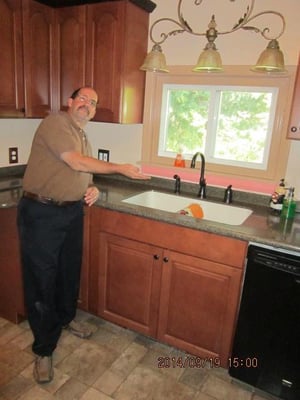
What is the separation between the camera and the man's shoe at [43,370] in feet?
5.78

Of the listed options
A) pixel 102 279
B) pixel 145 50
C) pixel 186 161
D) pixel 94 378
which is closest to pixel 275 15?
pixel 145 50

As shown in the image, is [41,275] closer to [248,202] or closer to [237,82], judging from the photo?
[248,202]

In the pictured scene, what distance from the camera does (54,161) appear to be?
5.35 feet

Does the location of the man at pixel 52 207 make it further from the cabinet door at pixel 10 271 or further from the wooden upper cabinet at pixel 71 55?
the wooden upper cabinet at pixel 71 55

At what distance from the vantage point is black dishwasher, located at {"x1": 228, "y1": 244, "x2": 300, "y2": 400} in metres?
1.56

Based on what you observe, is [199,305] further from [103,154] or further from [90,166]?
[103,154]

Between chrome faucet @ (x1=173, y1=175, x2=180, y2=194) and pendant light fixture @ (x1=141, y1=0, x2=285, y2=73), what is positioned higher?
pendant light fixture @ (x1=141, y1=0, x2=285, y2=73)

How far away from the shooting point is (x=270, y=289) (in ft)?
5.25

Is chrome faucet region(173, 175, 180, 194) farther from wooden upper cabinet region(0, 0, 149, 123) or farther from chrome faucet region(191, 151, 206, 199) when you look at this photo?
wooden upper cabinet region(0, 0, 149, 123)

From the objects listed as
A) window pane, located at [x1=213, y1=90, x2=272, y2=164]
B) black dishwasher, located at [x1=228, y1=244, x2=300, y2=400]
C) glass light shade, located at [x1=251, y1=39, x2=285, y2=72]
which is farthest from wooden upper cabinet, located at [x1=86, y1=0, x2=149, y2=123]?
black dishwasher, located at [x1=228, y1=244, x2=300, y2=400]

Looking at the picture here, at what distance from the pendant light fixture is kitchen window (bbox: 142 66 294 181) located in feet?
0.65

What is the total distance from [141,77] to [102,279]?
1.44 m

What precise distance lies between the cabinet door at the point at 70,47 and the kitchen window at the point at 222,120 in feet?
1.68

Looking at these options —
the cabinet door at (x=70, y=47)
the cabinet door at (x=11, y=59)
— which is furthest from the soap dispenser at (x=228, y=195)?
the cabinet door at (x=11, y=59)
